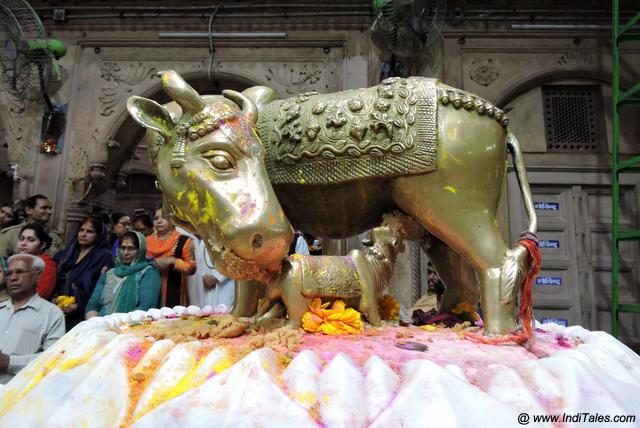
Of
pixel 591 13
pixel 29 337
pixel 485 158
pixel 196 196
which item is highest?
pixel 591 13

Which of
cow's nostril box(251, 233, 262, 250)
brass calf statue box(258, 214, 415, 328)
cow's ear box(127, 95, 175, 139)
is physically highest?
cow's ear box(127, 95, 175, 139)

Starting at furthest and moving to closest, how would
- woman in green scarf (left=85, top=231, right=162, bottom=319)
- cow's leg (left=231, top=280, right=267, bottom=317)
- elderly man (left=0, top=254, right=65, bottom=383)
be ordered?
woman in green scarf (left=85, top=231, right=162, bottom=319) → elderly man (left=0, top=254, right=65, bottom=383) → cow's leg (left=231, top=280, right=267, bottom=317)

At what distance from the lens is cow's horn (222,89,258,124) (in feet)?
3.61

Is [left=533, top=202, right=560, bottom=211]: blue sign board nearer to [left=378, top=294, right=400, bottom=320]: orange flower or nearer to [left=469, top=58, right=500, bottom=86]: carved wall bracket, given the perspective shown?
[left=469, top=58, right=500, bottom=86]: carved wall bracket

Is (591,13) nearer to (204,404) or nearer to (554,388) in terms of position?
(554,388)

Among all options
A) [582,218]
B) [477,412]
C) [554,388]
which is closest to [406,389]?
[477,412]

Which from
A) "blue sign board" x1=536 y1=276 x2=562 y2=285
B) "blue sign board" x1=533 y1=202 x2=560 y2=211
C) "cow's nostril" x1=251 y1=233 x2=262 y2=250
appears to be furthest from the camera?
"blue sign board" x1=533 y1=202 x2=560 y2=211

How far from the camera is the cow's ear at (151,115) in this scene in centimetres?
103

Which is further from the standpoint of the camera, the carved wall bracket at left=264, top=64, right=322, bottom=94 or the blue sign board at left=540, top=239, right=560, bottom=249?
the carved wall bracket at left=264, top=64, right=322, bottom=94

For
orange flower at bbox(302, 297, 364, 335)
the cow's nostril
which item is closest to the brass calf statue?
orange flower at bbox(302, 297, 364, 335)

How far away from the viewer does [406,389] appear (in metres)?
0.70

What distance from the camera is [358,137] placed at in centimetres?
118

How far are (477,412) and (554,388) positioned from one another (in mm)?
180

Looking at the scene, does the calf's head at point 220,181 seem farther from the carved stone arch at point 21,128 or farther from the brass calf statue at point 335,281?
the carved stone arch at point 21,128
